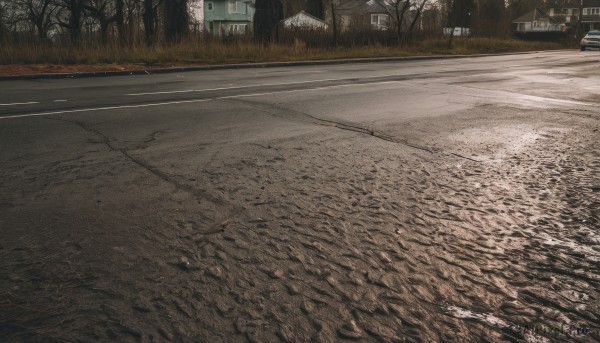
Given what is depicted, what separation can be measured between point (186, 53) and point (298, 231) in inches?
626

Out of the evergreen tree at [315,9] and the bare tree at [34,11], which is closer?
the bare tree at [34,11]

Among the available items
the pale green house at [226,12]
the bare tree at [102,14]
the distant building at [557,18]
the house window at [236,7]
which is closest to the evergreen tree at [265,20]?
the bare tree at [102,14]

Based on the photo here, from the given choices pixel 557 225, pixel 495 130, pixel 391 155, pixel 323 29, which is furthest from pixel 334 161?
pixel 323 29

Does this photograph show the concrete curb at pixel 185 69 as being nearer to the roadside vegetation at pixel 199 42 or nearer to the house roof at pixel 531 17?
the roadside vegetation at pixel 199 42

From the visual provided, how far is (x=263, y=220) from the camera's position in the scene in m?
2.57

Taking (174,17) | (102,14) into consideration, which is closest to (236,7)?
(102,14)

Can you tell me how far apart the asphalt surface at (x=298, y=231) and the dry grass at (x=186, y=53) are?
10561mm

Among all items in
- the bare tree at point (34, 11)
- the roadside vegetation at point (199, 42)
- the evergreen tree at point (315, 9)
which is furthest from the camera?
the evergreen tree at point (315, 9)

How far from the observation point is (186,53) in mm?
16906

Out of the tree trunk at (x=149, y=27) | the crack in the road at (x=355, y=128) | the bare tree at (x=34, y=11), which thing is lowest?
the crack in the road at (x=355, y=128)

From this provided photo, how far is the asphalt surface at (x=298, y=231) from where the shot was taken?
1683mm

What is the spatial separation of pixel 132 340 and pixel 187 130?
382 cm

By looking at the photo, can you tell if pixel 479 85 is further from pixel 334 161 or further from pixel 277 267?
pixel 277 267

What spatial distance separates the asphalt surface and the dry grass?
10561 millimetres
